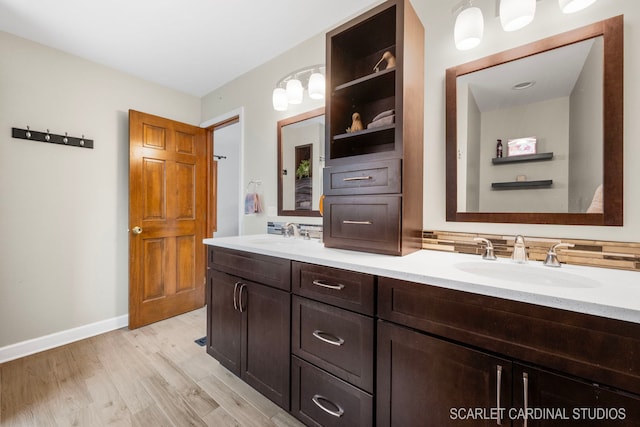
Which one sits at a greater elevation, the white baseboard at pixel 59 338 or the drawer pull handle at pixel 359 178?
the drawer pull handle at pixel 359 178

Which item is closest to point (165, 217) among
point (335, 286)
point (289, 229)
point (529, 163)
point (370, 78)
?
point (289, 229)

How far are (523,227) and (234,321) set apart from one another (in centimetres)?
168

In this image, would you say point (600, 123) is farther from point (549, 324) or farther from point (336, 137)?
point (336, 137)

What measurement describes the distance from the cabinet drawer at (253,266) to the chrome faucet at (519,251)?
1047 mm

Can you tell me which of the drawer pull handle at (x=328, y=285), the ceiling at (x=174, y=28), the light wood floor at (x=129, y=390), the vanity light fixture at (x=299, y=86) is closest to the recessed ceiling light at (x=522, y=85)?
the ceiling at (x=174, y=28)

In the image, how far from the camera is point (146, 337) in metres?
2.36

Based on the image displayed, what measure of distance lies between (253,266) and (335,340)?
65 cm

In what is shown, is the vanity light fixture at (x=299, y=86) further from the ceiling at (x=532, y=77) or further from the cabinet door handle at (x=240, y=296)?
the cabinet door handle at (x=240, y=296)

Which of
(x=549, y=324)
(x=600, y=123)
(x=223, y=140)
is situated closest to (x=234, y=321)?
Result: (x=549, y=324)

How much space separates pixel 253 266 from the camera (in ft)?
5.08

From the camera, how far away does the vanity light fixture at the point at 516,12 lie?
110 centimetres

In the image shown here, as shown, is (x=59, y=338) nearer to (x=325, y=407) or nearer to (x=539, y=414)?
(x=325, y=407)

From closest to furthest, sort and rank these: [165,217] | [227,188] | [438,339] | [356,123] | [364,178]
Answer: [438,339], [364,178], [356,123], [165,217], [227,188]

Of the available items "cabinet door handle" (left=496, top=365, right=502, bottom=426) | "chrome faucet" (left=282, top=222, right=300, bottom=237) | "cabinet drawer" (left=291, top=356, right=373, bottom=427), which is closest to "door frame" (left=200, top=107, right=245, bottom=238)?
"chrome faucet" (left=282, top=222, right=300, bottom=237)
